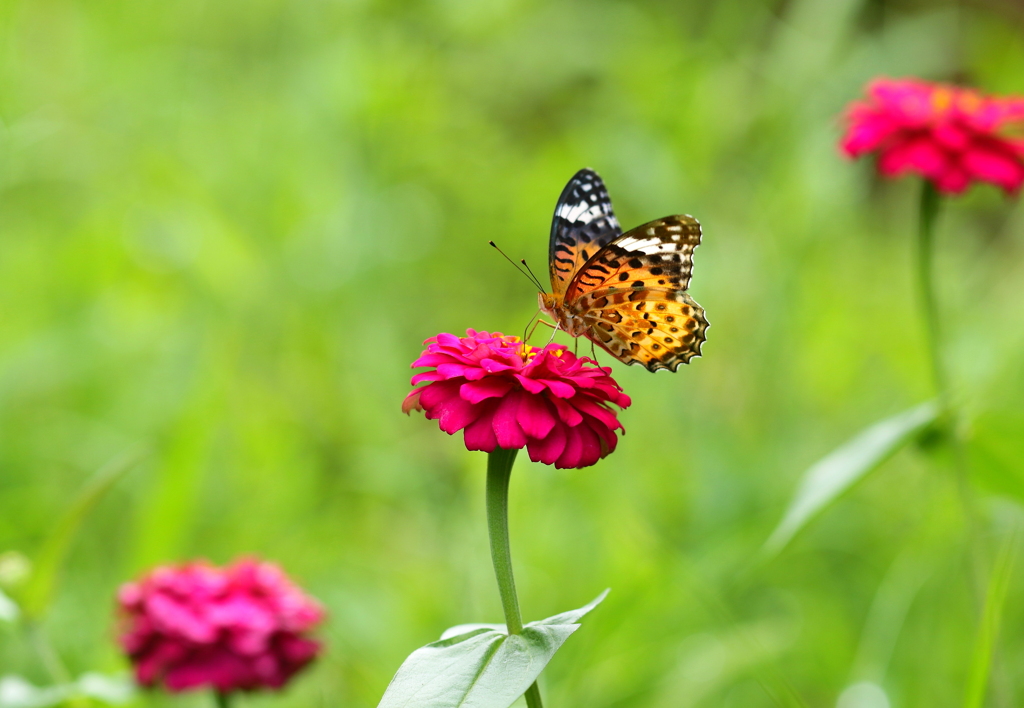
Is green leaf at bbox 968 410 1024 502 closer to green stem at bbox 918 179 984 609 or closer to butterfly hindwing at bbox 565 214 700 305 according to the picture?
green stem at bbox 918 179 984 609

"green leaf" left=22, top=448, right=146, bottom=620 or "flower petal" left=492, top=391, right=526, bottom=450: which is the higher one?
"green leaf" left=22, top=448, right=146, bottom=620

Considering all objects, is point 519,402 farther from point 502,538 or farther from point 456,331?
point 456,331

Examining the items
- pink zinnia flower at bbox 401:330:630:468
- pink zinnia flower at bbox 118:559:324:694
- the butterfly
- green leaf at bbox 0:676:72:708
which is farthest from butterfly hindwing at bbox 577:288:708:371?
green leaf at bbox 0:676:72:708

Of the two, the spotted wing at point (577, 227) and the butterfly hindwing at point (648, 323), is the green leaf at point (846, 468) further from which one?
the spotted wing at point (577, 227)

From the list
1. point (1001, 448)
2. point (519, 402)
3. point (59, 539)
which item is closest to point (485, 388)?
point (519, 402)

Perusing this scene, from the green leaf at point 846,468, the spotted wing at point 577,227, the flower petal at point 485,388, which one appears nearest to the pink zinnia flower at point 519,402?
the flower petal at point 485,388

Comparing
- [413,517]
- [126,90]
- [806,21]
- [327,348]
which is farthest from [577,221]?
[126,90]

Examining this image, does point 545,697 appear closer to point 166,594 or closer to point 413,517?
point 166,594
